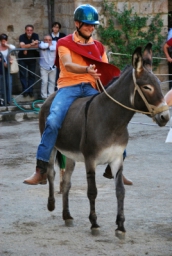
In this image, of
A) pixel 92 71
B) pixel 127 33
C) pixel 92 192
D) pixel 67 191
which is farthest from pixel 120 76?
pixel 127 33

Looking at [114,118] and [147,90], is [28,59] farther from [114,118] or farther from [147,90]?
[147,90]

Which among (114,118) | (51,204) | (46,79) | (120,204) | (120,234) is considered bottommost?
(46,79)

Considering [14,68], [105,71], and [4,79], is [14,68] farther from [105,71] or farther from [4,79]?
[105,71]

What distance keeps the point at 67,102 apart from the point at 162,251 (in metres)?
2.05

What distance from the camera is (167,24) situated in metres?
20.6

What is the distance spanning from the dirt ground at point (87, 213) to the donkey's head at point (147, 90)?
134 centimetres

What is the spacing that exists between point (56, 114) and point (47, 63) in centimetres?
1046

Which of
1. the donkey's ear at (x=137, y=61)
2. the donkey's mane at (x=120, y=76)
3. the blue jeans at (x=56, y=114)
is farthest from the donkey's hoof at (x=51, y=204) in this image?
the donkey's ear at (x=137, y=61)

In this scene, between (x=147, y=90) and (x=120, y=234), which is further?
(x=120, y=234)

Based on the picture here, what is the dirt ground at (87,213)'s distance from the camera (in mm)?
7684

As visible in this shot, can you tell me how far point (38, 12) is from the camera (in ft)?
67.3

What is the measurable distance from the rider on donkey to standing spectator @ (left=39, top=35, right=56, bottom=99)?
10059 mm

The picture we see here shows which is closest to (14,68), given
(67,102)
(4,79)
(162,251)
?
(4,79)

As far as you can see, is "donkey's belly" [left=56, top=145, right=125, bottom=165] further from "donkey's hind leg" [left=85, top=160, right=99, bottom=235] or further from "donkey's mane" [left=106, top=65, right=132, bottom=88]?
"donkey's mane" [left=106, top=65, right=132, bottom=88]
